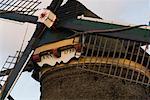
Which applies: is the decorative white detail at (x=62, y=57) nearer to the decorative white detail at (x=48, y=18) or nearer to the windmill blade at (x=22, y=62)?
the windmill blade at (x=22, y=62)

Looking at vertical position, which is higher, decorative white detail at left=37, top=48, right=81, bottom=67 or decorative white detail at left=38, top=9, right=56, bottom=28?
decorative white detail at left=38, top=9, right=56, bottom=28

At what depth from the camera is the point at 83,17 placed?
1127 centimetres

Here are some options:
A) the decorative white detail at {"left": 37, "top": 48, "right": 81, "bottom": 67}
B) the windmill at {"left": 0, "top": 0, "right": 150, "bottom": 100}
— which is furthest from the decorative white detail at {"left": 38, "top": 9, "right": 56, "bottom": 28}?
the decorative white detail at {"left": 37, "top": 48, "right": 81, "bottom": 67}

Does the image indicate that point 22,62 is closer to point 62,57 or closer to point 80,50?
point 62,57

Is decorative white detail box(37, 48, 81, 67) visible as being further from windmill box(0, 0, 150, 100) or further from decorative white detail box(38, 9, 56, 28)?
decorative white detail box(38, 9, 56, 28)

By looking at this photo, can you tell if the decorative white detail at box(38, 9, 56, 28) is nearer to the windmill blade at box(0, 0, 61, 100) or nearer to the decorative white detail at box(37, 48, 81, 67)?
the windmill blade at box(0, 0, 61, 100)

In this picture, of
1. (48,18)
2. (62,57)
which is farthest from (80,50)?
(48,18)

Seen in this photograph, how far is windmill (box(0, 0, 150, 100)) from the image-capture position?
10570 mm

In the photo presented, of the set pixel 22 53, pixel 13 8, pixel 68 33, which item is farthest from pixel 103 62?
pixel 13 8

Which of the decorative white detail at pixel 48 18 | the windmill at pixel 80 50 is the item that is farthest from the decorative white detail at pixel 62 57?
the decorative white detail at pixel 48 18

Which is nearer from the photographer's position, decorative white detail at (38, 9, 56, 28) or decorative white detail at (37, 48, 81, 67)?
decorative white detail at (37, 48, 81, 67)

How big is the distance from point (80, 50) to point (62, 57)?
2.12 feet

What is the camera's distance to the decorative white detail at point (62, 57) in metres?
11.0

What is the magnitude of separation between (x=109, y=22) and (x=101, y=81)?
151 centimetres
